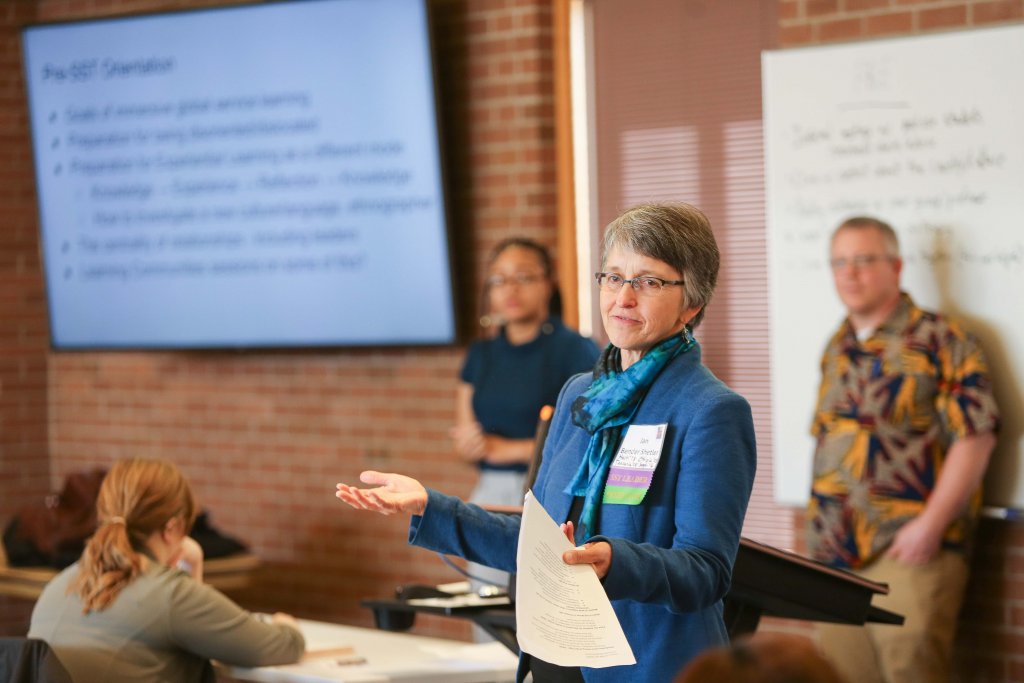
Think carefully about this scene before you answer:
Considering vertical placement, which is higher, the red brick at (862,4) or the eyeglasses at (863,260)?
the red brick at (862,4)

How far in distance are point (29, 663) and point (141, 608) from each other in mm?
303

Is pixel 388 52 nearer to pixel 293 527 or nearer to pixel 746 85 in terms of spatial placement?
pixel 746 85

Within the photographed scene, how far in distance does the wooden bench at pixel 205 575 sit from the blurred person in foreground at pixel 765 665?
13.9ft

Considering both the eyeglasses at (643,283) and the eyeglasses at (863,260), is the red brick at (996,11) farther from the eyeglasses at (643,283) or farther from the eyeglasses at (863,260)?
the eyeglasses at (643,283)

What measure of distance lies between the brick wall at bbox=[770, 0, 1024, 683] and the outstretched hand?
2.63 meters

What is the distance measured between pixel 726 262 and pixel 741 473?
111 inches

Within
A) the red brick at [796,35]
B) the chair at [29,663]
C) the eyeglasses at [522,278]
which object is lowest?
the chair at [29,663]

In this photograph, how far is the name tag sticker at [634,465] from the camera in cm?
192

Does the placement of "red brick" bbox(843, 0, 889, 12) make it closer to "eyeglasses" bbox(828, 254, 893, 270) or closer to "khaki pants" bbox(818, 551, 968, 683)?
"eyeglasses" bbox(828, 254, 893, 270)

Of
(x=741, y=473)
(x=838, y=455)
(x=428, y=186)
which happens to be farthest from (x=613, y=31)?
(x=741, y=473)

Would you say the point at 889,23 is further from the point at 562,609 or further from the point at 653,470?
the point at 562,609

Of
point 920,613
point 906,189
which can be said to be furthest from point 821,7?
point 920,613

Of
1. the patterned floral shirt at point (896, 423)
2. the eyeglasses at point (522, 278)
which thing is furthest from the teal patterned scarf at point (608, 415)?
the eyeglasses at point (522, 278)

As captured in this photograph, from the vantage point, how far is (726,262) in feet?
15.3
